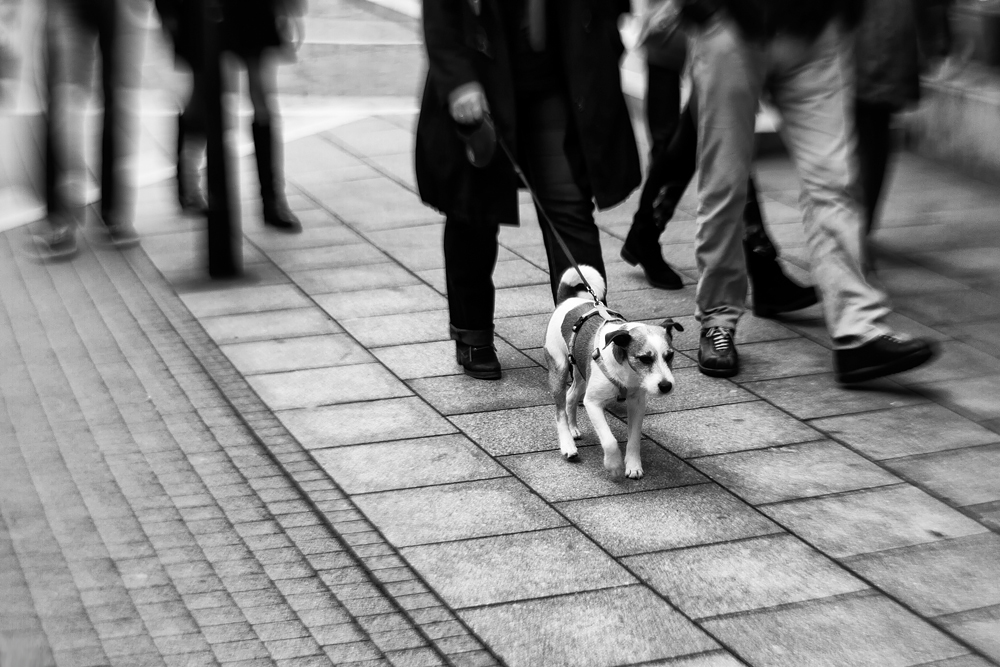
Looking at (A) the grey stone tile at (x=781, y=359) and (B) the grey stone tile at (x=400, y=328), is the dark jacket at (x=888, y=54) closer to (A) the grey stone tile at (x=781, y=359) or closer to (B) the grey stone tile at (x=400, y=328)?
(A) the grey stone tile at (x=781, y=359)

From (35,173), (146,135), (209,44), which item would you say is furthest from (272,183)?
(146,135)

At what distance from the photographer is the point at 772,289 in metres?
6.14

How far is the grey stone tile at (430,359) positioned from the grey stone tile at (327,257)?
4.37 feet

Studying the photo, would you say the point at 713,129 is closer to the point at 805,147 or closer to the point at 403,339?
the point at 805,147

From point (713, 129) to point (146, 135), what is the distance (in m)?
5.99

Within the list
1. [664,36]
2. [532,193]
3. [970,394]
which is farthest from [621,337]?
[664,36]

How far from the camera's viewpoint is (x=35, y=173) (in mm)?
8812

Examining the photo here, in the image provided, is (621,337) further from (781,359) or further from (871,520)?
(781,359)

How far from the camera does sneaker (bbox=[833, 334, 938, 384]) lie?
5.06 metres

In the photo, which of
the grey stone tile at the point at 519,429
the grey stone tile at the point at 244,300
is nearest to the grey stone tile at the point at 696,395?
the grey stone tile at the point at 519,429

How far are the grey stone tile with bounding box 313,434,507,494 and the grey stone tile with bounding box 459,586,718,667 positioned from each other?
0.92 metres

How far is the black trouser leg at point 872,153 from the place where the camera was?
645cm

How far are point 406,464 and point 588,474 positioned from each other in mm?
646

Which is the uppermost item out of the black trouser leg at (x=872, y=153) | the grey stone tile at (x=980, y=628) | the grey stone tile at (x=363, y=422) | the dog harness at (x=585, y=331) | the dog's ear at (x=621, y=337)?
the black trouser leg at (x=872, y=153)
